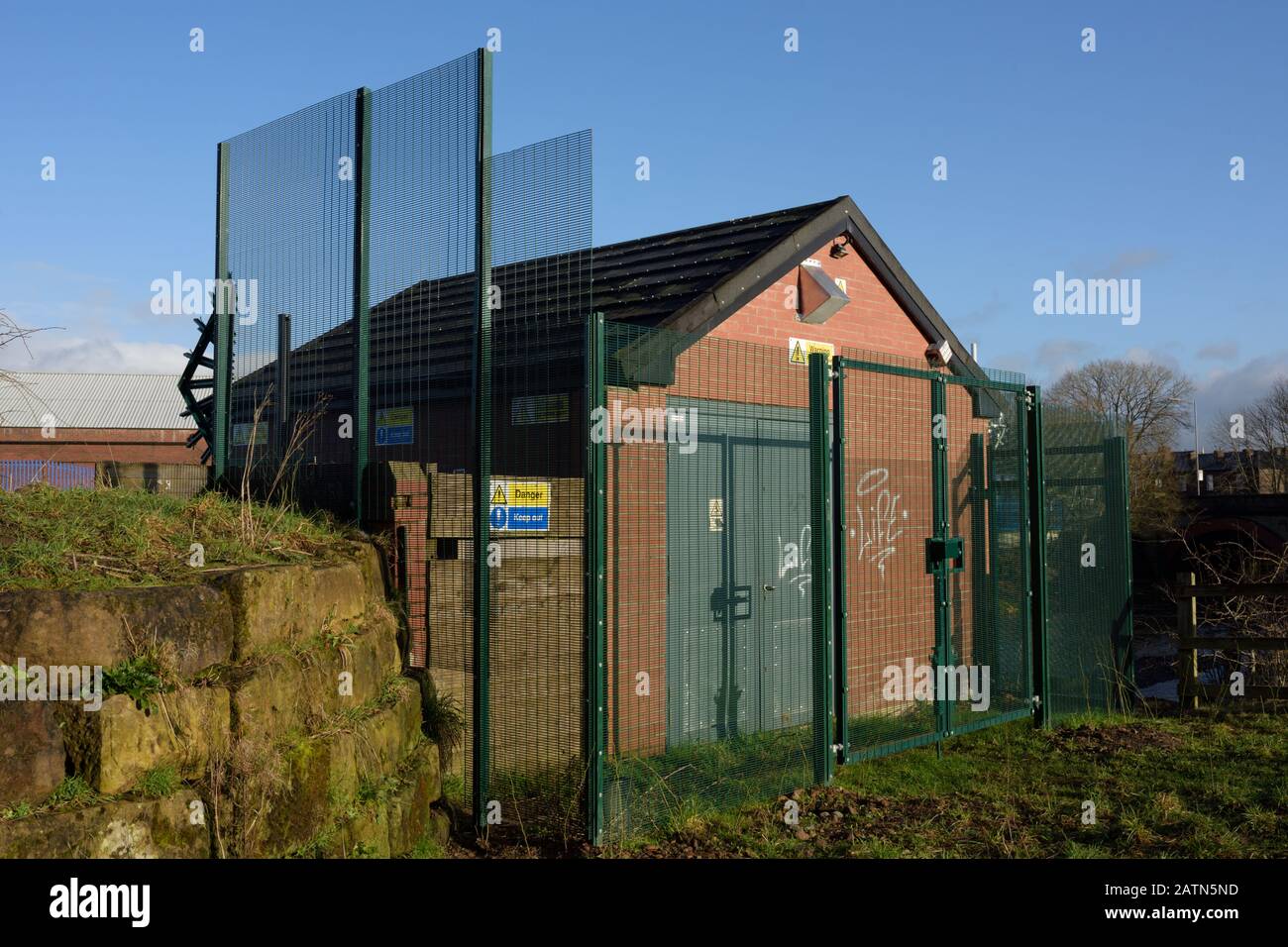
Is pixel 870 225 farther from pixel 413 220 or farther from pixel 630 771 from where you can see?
pixel 630 771

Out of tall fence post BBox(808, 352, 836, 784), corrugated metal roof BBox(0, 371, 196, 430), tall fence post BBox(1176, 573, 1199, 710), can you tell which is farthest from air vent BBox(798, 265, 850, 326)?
corrugated metal roof BBox(0, 371, 196, 430)

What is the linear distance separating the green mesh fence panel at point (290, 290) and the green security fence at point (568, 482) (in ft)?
0.08

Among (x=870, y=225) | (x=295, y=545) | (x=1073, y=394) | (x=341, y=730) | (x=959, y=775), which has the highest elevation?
(x=1073, y=394)

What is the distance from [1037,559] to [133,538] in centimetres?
749

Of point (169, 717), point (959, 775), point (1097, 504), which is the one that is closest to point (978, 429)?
point (1097, 504)

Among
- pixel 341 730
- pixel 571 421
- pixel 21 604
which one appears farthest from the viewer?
pixel 571 421

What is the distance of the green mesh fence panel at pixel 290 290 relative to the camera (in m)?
6.93

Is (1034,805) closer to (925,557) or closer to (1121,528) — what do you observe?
(925,557)

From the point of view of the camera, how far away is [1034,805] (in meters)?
6.55

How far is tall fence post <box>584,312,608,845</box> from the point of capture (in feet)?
18.4

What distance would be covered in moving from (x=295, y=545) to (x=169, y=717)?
170cm

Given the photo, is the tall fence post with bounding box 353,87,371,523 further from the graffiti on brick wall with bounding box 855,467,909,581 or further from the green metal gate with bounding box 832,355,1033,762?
the graffiti on brick wall with bounding box 855,467,909,581

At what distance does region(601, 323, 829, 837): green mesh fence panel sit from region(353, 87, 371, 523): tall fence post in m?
1.64

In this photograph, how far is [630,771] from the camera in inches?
233
